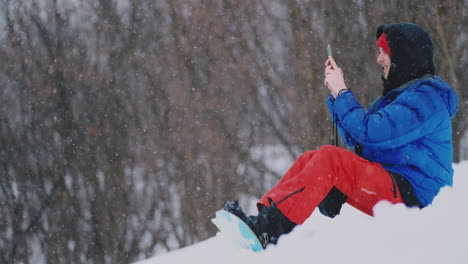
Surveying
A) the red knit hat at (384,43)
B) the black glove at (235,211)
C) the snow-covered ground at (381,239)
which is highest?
the red knit hat at (384,43)

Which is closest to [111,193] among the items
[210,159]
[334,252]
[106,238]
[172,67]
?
[106,238]

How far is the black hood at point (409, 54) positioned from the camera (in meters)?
2.08

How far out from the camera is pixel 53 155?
13.6 ft

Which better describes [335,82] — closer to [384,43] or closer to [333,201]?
[384,43]

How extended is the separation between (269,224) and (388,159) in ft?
2.09

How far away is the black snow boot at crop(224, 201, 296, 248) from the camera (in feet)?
6.04

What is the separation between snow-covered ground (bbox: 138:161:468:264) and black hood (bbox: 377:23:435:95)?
0.56m

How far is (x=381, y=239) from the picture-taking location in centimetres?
170

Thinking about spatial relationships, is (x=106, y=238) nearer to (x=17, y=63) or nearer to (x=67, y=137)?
(x=67, y=137)

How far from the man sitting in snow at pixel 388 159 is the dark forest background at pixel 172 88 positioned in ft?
6.78

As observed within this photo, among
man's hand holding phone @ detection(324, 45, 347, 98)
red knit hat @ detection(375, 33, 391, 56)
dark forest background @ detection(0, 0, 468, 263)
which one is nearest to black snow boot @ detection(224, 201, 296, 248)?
man's hand holding phone @ detection(324, 45, 347, 98)

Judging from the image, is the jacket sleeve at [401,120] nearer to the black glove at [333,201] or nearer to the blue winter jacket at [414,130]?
the blue winter jacket at [414,130]

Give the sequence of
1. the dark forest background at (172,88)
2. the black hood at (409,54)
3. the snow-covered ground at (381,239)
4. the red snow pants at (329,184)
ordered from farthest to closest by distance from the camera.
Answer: the dark forest background at (172,88), the black hood at (409,54), the red snow pants at (329,184), the snow-covered ground at (381,239)

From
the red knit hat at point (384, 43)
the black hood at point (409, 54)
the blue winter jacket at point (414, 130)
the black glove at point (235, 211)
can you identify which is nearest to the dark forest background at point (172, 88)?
the red knit hat at point (384, 43)
